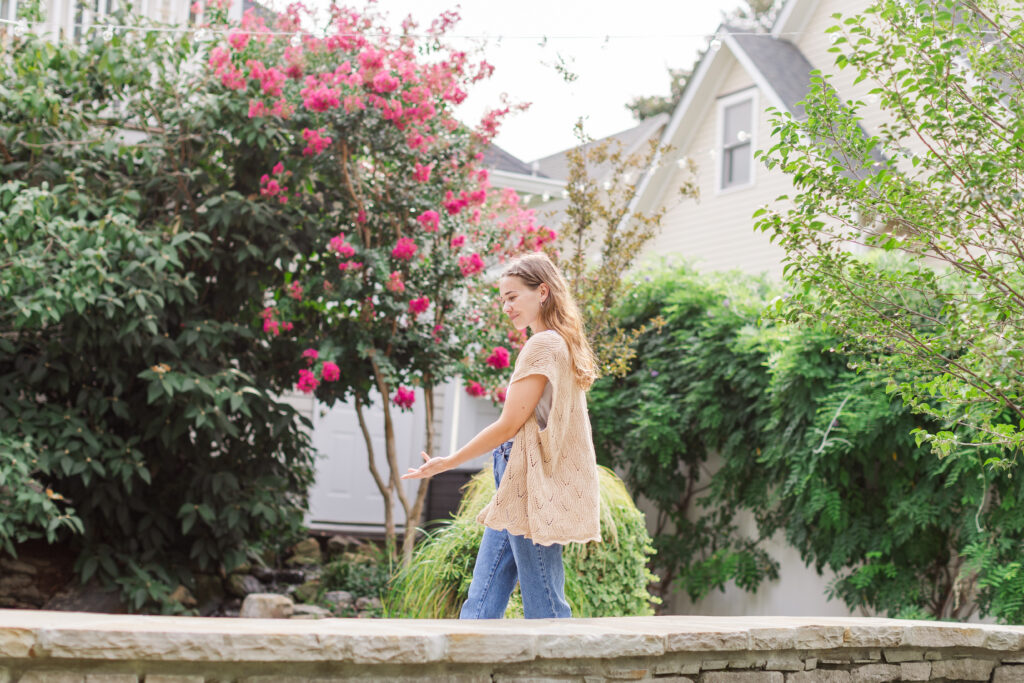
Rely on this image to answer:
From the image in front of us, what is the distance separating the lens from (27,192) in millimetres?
5094

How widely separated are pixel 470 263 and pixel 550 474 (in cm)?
355

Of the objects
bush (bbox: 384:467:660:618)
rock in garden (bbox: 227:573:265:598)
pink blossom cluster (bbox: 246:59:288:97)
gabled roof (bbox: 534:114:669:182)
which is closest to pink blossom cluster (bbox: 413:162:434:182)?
pink blossom cluster (bbox: 246:59:288:97)

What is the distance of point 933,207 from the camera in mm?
3172

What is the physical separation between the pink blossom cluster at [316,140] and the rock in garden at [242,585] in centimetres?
336

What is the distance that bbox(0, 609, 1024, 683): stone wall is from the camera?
6.04ft

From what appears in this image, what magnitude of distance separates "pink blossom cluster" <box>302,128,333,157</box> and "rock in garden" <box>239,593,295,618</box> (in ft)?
9.48

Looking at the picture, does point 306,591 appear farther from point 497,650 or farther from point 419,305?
point 497,650

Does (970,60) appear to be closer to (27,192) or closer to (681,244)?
(27,192)

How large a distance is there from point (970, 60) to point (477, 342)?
371 cm

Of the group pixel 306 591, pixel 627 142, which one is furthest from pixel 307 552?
pixel 627 142

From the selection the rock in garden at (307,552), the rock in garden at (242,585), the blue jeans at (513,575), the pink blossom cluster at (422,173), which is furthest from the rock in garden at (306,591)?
the blue jeans at (513,575)

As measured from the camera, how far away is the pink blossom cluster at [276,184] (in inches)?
239

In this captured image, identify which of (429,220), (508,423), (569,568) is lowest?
(569,568)

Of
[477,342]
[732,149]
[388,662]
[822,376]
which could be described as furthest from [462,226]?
[732,149]
